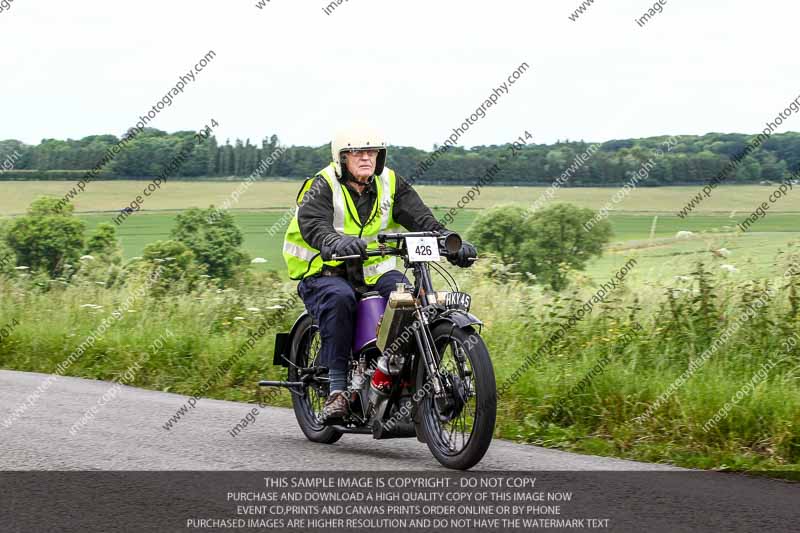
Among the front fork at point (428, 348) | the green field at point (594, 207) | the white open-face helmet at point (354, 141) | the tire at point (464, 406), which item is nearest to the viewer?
the tire at point (464, 406)

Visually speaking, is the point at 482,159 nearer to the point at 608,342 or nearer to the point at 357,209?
the point at 608,342

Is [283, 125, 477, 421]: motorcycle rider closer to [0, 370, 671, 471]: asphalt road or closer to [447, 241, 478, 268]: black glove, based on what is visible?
[447, 241, 478, 268]: black glove

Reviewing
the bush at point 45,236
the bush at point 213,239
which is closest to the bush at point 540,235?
the bush at point 213,239

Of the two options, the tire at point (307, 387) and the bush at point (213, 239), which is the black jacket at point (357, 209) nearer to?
the tire at point (307, 387)

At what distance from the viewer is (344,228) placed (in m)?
6.89

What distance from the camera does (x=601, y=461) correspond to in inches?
252

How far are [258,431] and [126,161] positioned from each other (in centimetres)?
3279

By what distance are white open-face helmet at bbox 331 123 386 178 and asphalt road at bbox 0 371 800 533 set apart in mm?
1953

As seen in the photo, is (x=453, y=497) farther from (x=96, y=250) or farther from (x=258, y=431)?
(x=96, y=250)

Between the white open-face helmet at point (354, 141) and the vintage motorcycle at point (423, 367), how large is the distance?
0.71m

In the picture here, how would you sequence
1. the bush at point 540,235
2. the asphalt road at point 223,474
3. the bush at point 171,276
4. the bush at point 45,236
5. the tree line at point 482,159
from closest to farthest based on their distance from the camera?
the asphalt road at point 223,474
the bush at point 171,276
the tree line at point 482,159
the bush at point 540,235
the bush at point 45,236

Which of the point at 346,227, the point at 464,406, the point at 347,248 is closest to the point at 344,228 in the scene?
the point at 346,227

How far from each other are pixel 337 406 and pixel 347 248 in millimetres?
1139

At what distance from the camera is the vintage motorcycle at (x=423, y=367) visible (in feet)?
19.1
